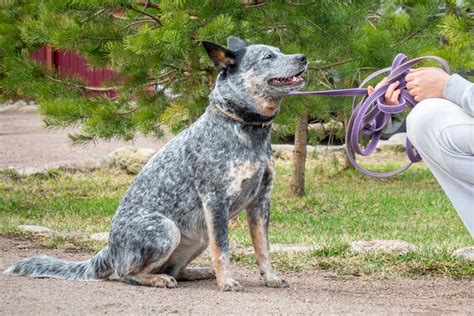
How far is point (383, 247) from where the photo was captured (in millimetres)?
6605

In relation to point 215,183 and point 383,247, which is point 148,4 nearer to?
point 383,247

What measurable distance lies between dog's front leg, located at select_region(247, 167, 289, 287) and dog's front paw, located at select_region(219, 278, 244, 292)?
0.27m

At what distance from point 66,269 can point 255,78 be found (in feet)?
5.30

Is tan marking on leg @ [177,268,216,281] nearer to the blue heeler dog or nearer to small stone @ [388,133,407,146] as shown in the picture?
the blue heeler dog

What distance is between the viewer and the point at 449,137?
462cm

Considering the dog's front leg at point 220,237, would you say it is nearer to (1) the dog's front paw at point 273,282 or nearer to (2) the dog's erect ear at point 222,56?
(1) the dog's front paw at point 273,282

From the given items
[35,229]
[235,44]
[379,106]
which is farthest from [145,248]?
[35,229]

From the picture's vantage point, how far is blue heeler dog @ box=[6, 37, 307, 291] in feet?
17.1

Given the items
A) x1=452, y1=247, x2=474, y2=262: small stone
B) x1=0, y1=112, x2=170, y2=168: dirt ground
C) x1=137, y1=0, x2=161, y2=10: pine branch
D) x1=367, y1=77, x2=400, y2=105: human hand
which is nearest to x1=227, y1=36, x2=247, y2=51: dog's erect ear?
x1=367, y1=77, x2=400, y2=105: human hand

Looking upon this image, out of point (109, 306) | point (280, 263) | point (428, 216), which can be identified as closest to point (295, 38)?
point (428, 216)

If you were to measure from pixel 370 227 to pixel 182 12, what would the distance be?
2775 mm

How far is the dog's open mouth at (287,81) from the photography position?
5.21 meters

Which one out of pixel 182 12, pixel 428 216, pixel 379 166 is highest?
pixel 182 12

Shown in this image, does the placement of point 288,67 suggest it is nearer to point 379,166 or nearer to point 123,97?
point 123,97
